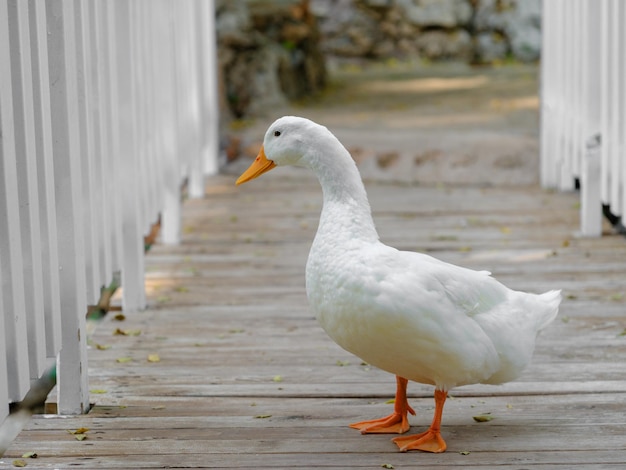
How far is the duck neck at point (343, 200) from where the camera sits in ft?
10.3

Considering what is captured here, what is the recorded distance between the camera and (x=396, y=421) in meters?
3.32

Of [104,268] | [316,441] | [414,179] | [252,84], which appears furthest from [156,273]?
[252,84]

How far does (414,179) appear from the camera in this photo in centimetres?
831

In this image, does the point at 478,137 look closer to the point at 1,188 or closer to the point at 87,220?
the point at 87,220

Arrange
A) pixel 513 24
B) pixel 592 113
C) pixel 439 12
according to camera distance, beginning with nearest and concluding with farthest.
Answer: pixel 592 113
pixel 513 24
pixel 439 12

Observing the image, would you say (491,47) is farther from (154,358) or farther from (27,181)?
(27,181)

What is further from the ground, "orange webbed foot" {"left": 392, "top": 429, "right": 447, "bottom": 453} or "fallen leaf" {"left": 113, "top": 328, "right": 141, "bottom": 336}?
"orange webbed foot" {"left": 392, "top": 429, "right": 447, "bottom": 453}

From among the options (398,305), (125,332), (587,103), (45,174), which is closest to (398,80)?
(587,103)

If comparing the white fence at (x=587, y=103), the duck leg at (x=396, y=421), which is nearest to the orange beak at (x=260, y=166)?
the duck leg at (x=396, y=421)

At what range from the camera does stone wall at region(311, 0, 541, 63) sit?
14.6m

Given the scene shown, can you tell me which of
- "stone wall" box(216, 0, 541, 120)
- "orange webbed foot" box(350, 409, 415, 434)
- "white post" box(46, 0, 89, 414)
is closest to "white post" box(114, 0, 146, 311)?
"white post" box(46, 0, 89, 414)

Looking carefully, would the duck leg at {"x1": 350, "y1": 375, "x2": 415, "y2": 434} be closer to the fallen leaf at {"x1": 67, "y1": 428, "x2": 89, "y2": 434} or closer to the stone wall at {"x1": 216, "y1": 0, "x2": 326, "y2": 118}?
the fallen leaf at {"x1": 67, "y1": 428, "x2": 89, "y2": 434}

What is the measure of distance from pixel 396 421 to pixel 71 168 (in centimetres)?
131

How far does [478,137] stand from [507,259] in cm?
289
